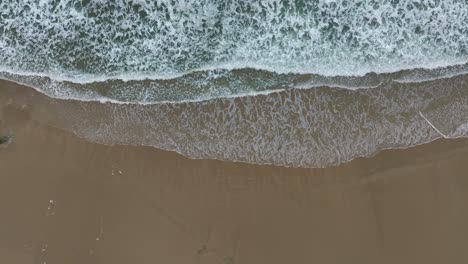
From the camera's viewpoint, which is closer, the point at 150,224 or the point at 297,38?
the point at 150,224

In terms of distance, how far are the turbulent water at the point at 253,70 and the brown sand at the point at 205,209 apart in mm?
230

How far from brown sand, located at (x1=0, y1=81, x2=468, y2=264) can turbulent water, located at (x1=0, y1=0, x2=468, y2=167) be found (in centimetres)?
23

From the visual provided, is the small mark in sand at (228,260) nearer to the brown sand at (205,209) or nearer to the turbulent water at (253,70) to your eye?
the brown sand at (205,209)

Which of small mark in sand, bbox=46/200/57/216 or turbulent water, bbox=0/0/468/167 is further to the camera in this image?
turbulent water, bbox=0/0/468/167

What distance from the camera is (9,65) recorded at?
14.5 ft

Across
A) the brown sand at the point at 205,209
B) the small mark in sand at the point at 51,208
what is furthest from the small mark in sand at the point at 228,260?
the small mark in sand at the point at 51,208

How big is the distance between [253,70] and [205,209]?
1.43 m

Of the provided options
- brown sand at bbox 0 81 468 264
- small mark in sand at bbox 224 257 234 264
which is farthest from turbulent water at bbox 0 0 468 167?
small mark in sand at bbox 224 257 234 264

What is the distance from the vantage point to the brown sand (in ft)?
A: 13.7

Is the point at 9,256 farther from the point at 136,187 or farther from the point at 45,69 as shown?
the point at 45,69

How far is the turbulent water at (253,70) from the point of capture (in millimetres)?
4352

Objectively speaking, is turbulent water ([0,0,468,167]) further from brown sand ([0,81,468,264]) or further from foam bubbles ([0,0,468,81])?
brown sand ([0,81,468,264])

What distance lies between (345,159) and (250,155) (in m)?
0.91

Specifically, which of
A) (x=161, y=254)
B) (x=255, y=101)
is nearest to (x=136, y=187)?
(x=161, y=254)
